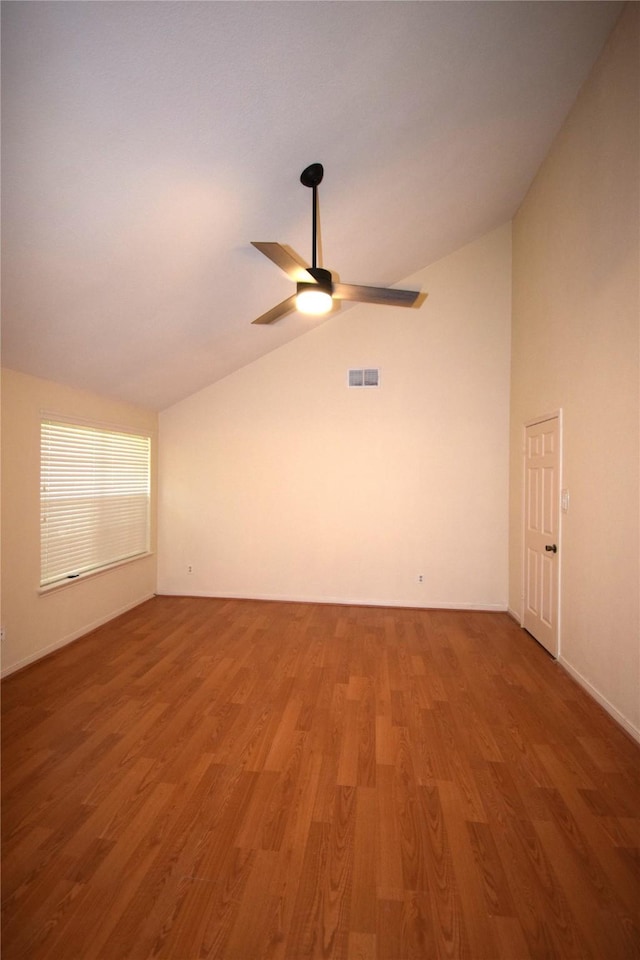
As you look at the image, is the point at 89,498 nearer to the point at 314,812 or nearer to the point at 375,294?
the point at 375,294

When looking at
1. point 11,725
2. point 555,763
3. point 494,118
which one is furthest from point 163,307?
point 555,763

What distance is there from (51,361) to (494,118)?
366cm

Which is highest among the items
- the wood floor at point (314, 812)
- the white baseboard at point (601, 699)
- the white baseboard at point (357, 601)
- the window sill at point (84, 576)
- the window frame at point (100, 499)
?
the window frame at point (100, 499)

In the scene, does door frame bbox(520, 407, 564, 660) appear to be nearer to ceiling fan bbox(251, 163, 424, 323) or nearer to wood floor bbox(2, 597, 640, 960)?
wood floor bbox(2, 597, 640, 960)

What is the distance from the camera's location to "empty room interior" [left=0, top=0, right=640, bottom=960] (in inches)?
67.3

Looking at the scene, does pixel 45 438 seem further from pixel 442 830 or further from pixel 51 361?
pixel 442 830

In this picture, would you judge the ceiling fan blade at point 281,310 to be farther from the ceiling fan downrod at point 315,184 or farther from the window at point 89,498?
the window at point 89,498

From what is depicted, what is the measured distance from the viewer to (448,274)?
205 inches

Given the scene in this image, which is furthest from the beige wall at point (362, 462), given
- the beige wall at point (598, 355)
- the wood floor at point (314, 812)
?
the wood floor at point (314, 812)

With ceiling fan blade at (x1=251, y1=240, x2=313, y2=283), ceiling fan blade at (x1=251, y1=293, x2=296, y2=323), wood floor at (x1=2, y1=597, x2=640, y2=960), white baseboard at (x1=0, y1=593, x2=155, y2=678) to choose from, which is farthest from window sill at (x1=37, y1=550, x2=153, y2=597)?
ceiling fan blade at (x1=251, y1=240, x2=313, y2=283)

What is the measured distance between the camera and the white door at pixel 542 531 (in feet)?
12.6

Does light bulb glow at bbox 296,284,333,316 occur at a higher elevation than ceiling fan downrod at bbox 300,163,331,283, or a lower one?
lower

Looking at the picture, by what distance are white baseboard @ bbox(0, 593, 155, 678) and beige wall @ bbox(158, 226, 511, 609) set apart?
2.55 ft

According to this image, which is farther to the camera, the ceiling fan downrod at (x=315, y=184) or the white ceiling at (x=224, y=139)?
the ceiling fan downrod at (x=315, y=184)
